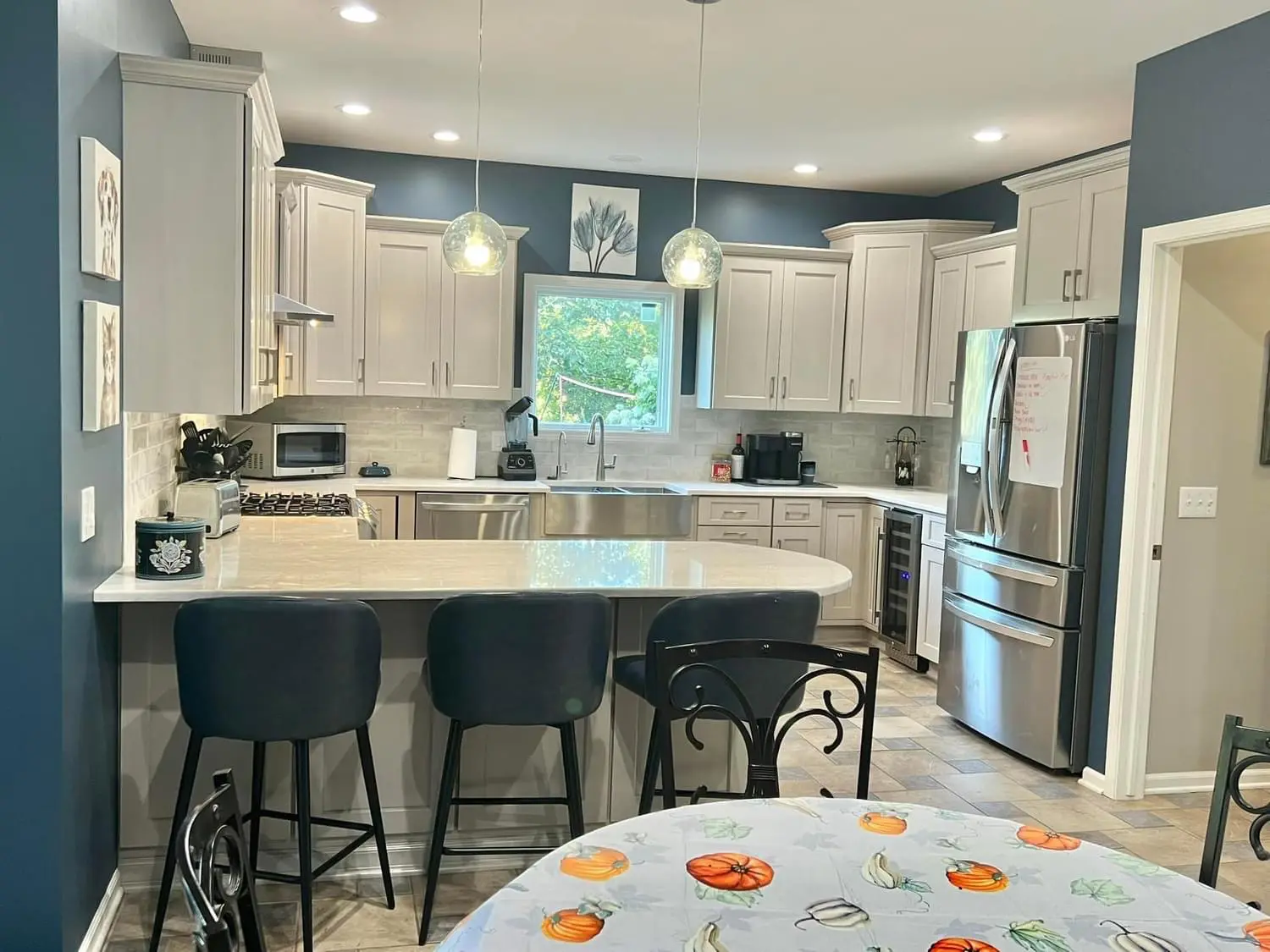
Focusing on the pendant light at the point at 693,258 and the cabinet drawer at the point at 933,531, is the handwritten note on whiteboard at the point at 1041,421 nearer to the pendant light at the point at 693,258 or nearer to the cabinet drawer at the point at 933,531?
the cabinet drawer at the point at 933,531

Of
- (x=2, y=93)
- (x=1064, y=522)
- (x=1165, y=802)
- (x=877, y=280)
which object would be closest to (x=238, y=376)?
(x=2, y=93)

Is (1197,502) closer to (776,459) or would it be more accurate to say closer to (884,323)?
(884,323)

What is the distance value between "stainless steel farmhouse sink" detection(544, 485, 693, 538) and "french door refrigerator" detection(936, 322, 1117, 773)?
1723 mm

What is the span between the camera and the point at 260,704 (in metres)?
2.57

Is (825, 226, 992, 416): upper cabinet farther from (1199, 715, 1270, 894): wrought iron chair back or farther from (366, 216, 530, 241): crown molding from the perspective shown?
(1199, 715, 1270, 894): wrought iron chair back

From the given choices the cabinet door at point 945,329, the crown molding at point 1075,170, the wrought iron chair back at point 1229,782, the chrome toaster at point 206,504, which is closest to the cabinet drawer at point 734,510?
the cabinet door at point 945,329

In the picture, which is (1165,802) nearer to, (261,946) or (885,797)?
(885,797)

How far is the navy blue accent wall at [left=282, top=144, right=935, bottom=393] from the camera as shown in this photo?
6.00m

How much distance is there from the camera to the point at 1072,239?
4375 millimetres

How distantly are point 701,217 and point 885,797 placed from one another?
3.81 m

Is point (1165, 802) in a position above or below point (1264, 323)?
below

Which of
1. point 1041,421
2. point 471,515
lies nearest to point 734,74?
point 1041,421

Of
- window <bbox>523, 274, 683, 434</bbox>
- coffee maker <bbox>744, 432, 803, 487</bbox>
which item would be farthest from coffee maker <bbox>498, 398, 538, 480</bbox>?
coffee maker <bbox>744, 432, 803, 487</bbox>

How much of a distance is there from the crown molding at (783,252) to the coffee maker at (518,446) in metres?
1.47
